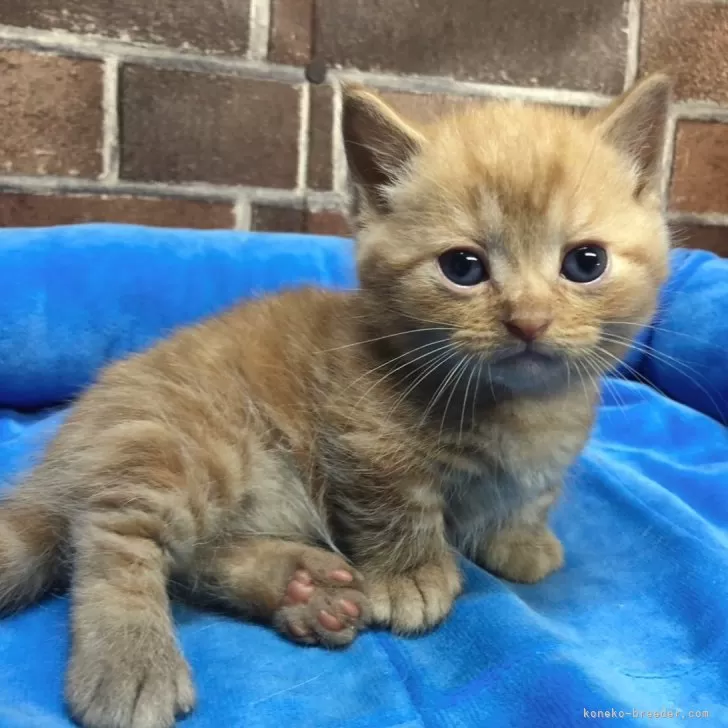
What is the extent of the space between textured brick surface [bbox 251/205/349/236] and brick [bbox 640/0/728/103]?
0.90 metres

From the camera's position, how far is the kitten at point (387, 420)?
2.69 ft

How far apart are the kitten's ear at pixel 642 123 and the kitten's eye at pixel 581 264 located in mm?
170

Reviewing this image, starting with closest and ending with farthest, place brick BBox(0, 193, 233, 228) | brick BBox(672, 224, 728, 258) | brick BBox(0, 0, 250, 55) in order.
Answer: brick BBox(0, 0, 250, 55) → brick BBox(0, 193, 233, 228) → brick BBox(672, 224, 728, 258)

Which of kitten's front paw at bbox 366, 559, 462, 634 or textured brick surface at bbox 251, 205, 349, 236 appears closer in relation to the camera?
kitten's front paw at bbox 366, 559, 462, 634

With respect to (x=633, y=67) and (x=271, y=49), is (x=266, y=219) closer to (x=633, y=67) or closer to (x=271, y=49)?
(x=271, y=49)

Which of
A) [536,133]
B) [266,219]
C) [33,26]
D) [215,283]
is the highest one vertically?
[33,26]

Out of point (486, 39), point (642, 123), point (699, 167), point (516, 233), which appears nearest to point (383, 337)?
point (516, 233)

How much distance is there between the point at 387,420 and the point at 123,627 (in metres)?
0.38

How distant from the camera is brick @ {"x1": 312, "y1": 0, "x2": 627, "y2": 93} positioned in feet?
5.84

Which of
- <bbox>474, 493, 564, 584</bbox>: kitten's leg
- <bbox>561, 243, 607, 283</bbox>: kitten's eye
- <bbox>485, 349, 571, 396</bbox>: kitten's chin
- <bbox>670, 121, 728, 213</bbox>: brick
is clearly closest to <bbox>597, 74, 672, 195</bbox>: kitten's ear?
<bbox>561, 243, 607, 283</bbox>: kitten's eye

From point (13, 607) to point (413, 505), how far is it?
49 cm

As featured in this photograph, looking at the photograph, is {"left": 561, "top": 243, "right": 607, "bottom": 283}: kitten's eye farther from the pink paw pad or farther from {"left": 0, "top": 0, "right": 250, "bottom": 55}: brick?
{"left": 0, "top": 0, "right": 250, "bottom": 55}: brick

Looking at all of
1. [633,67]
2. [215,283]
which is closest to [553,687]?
[215,283]

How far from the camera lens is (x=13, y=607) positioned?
0.88 m
